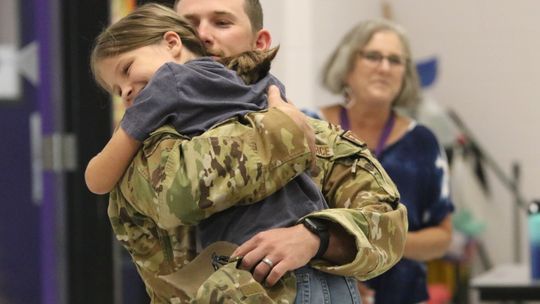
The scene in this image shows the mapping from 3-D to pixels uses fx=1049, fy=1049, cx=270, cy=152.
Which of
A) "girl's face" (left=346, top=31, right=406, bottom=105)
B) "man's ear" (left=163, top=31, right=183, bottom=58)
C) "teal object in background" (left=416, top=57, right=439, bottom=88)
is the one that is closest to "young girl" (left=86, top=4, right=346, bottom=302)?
"man's ear" (left=163, top=31, right=183, bottom=58)

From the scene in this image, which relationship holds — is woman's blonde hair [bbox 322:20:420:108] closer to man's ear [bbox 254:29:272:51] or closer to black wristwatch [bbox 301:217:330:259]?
man's ear [bbox 254:29:272:51]

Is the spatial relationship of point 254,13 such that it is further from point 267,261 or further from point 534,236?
point 534,236

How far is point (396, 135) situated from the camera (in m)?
2.83

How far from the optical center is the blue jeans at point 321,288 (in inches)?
54.2

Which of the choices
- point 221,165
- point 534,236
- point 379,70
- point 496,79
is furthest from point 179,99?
point 496,79

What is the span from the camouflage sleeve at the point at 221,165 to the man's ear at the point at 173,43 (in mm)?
136

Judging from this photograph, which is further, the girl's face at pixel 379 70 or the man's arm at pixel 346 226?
the girl's face at pixel 379 70

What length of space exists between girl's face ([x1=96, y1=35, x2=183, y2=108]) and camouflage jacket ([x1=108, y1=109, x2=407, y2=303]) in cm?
10

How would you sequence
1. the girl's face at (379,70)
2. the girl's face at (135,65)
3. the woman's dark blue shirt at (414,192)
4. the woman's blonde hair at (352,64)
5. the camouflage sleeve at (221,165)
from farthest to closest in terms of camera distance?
the woman's blonde hair at (352,64) → the girl's face at (379,70) → the woman's dark blue shirt at (414,192) → the girl's face at (135,65) → the camouflage sleeve at (221,165)

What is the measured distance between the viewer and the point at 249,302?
4.28 ft

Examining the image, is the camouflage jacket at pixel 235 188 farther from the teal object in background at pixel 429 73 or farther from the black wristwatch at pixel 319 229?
→ the teal object in background at pixel 429 73

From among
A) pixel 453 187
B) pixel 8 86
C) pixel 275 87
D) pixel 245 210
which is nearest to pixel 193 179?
pixel 245 210

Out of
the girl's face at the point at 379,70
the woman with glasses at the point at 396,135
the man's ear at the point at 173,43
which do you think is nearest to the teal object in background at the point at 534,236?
the woman with glasses at the point at 396,135

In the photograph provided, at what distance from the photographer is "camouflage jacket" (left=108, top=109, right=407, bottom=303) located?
1313 mm
